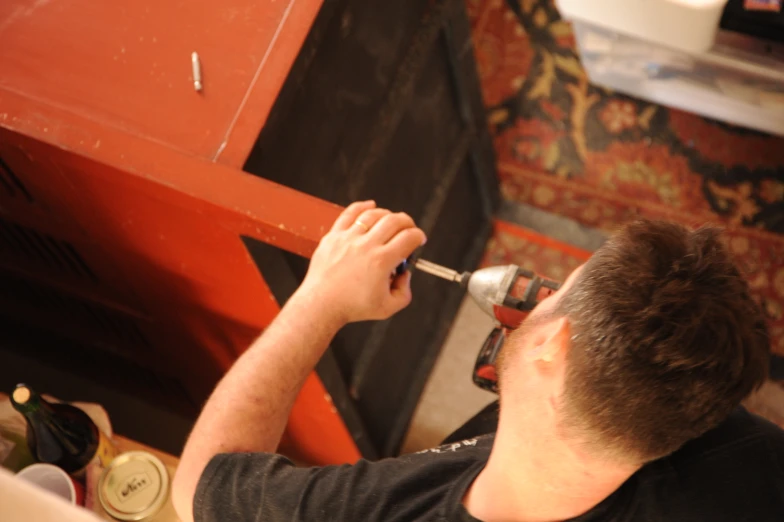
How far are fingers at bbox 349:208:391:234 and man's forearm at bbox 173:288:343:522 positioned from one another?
11 centimetres

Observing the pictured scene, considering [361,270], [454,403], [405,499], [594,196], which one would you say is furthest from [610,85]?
[405,499]

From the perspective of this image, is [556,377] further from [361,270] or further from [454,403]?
[454,403]

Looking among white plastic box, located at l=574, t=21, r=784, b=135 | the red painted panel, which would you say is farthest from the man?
white plastic box, located at l=574, t=21, r=784, b=135

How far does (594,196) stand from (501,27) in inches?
23.3

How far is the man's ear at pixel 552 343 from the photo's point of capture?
75 centimetres

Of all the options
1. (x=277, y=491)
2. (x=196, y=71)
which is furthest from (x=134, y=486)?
(x=196, y=71)

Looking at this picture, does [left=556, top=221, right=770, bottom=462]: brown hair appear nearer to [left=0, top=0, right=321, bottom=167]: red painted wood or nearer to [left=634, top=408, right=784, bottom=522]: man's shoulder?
[left=634, top=408, right=784, bottom=522]: man's shoulder

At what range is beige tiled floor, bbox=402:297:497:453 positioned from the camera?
69.6 inches

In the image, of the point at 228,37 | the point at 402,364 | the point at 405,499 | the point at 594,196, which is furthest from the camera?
the point at 594,196

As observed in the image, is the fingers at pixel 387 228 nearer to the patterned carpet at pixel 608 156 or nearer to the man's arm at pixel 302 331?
the man's arm at pixel 302 331

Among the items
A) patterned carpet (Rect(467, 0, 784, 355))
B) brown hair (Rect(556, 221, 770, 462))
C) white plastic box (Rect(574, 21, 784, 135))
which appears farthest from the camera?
patterned carpet (Rect(467, 0, 784, 355))

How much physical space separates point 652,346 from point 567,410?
11 cm

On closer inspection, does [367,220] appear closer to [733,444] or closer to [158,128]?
[158,128]

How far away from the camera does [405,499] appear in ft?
2.84
